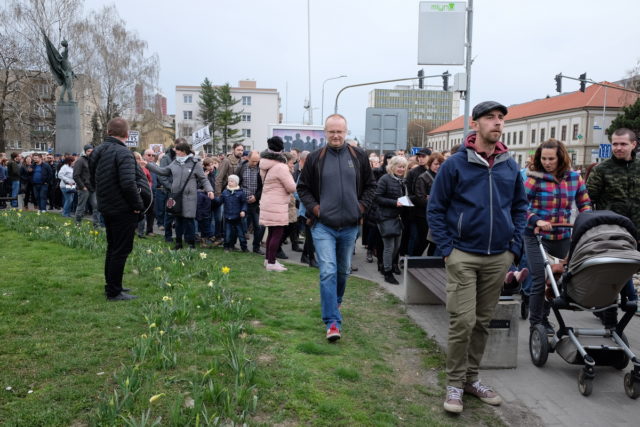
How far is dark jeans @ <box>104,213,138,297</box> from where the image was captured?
604 cm

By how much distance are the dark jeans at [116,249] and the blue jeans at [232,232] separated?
4.15m

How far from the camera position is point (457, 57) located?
1555 cm

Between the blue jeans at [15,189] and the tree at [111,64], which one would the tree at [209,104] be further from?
the blue jeans at [15,189]

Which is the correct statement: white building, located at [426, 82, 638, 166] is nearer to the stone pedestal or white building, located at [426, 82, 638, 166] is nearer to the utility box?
the utility box

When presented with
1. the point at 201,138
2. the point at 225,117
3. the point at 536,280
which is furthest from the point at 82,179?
the point at 225,117

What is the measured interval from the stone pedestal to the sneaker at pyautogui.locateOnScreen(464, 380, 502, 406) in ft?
67.6

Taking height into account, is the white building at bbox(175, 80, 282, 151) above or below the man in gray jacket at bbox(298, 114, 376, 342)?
above

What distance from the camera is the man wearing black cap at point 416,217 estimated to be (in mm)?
8859

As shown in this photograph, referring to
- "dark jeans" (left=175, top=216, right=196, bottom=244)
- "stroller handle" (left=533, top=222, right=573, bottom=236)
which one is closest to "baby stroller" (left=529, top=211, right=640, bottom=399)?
"stroller handle" (left=533, top=222, right=573, bottom=236)

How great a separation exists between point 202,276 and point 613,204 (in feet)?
16.8

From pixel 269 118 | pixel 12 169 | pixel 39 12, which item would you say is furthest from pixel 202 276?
pixel 269 118

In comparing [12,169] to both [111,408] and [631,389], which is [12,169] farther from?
[631,389]

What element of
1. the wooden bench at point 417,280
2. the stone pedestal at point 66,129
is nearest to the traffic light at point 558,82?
the stone pedestal at point 66,129

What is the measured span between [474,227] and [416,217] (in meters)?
5.19
